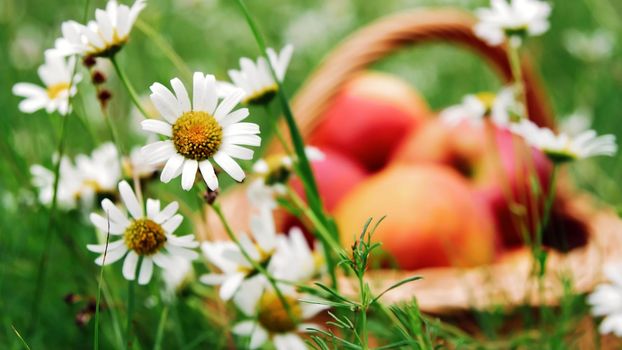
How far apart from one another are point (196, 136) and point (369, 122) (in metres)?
0.71

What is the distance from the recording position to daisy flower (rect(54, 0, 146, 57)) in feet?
1.35

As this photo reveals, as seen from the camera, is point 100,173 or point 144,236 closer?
point 144,236

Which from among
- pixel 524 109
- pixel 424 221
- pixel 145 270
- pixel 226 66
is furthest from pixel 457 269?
pixel 226 66

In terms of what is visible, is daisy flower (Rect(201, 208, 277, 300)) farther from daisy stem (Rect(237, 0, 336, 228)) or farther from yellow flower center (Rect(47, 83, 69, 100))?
yellow flower center (Rect(47, 83, 69, 100))

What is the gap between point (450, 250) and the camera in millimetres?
773

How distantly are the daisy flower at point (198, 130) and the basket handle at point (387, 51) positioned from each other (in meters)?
0.43

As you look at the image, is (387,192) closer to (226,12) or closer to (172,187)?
(172,187)

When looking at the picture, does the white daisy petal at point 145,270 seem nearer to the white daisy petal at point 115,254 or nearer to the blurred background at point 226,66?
the white daisy petal at point 115,254

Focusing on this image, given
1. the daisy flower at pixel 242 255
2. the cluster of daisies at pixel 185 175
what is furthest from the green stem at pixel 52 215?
the daisy flower at pixel 242 255

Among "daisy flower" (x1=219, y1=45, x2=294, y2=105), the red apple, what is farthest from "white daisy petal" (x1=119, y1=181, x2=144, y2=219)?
the red apple

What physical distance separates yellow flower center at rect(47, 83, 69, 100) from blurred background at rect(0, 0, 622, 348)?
0.20 metres

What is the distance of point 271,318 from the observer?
54cm

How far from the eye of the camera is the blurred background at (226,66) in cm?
77

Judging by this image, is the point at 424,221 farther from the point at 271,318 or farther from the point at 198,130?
the point at 198,130
